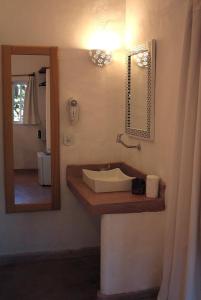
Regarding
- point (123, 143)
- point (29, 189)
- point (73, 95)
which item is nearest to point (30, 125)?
point (73, 95)

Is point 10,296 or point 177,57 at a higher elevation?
point 177,57

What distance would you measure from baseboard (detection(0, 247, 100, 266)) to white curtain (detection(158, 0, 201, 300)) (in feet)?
4.38

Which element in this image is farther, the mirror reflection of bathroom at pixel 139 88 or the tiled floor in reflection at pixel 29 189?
the tiled floor in reflection at pixel 29 189

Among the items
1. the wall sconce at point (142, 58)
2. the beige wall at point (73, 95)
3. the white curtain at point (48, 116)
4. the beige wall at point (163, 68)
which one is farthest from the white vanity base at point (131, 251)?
→ the wall sconce at point (142, 58)

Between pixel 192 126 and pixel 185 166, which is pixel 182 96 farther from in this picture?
pixel 185 166

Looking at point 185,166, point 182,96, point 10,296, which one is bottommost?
point 10,296

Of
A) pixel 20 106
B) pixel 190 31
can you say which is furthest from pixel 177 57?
pixel 20 106

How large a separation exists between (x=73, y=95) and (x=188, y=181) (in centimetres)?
161

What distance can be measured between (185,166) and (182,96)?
1.39 ft

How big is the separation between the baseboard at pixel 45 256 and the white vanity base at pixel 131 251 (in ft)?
2.86

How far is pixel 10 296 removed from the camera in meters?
2.83

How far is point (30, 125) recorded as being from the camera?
3.29 m

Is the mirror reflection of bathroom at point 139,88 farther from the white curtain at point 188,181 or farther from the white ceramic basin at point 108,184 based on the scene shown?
the white curtain at point 188,181

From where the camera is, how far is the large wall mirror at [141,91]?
281 cm
